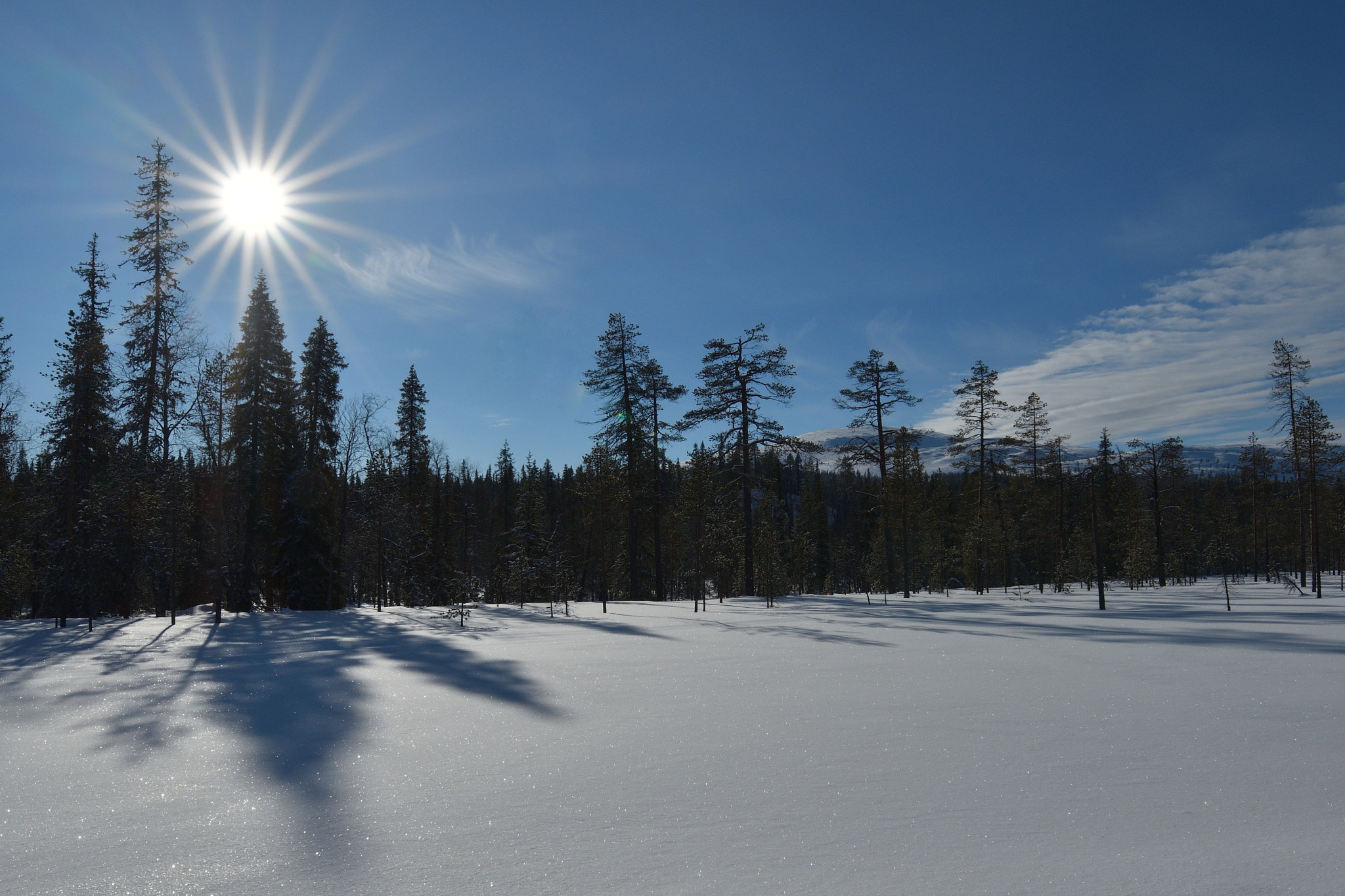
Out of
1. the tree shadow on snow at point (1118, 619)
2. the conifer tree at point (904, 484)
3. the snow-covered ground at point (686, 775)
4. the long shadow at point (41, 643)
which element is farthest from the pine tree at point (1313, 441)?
the long shadow at point (41, 643)

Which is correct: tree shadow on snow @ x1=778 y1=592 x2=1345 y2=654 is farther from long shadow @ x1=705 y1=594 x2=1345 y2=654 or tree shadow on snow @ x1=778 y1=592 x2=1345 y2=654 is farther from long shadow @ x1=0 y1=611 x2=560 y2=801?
long shadow @ x1=0 y1=611 x2=560 y2=801

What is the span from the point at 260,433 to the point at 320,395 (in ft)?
18.8

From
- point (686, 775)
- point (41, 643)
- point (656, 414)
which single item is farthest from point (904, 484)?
point (41, 643)

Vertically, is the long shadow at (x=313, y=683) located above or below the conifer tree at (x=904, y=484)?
below

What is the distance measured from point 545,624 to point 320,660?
7538mm

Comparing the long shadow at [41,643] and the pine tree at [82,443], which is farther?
the pine tree at [82,443]

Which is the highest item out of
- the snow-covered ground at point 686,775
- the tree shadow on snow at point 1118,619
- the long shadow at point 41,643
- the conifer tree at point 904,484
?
the conifer tree at point 904,484

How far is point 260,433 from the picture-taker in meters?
27.5

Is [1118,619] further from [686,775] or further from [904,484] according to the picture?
[686,775]

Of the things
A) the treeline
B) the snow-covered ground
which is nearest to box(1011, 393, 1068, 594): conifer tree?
the treeline

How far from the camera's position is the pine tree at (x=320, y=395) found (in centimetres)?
3197

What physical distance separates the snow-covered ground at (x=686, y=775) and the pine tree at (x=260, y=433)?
17562 mm

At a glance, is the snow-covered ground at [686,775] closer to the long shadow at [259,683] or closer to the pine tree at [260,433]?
the long shadow at [259,683]

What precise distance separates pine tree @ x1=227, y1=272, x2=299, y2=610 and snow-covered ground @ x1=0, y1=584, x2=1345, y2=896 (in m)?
17.6
